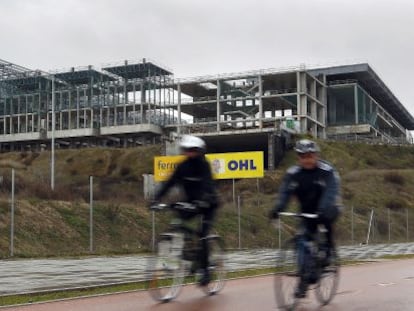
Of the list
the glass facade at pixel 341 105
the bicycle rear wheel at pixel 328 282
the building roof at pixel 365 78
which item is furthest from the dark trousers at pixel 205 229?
the glass facade at pixel 341 105

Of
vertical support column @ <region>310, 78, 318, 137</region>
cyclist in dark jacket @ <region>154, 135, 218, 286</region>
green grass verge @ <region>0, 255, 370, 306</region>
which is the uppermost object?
vertical support column @ <region>310, 78, 318, 137</region>

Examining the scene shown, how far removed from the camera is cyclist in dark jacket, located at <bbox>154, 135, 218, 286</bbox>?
7975 mm

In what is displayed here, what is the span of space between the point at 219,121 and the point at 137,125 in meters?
13.0

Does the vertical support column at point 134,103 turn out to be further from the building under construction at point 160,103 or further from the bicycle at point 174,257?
the bicycle at point 174,257

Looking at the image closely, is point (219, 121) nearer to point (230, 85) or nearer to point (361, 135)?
point (230, 85)

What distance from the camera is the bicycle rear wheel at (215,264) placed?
8.27 m

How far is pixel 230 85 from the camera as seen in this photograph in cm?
10300

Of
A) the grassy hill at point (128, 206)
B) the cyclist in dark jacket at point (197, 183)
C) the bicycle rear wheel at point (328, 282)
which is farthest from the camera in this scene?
the grassy hill at point (128, 206)

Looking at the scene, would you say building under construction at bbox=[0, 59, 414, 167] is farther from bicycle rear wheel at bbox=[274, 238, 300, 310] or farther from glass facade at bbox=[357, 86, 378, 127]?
bicycle rear wheel at bbox=[274, 238, 300, 310]

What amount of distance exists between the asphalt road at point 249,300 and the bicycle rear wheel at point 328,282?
12 centimetres

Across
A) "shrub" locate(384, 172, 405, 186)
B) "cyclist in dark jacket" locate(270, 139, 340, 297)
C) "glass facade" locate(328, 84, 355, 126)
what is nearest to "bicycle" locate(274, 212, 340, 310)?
"cyclist in dark jacket" locate(270, 139, 340, 297)

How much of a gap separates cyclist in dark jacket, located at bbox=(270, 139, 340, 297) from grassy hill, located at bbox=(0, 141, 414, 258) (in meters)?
14.7

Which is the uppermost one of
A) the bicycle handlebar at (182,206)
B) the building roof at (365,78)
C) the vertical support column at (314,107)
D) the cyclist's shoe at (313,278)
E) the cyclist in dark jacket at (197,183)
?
the building roof at (365,78)

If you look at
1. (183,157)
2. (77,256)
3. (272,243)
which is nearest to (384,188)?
(272,243)
